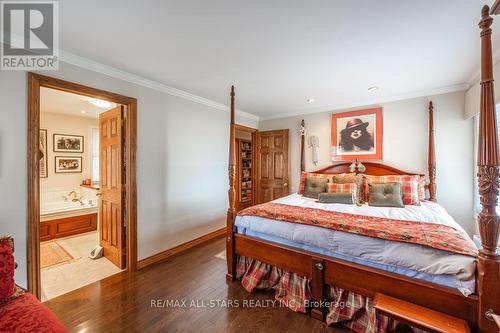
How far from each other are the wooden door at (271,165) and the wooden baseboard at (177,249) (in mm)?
1369

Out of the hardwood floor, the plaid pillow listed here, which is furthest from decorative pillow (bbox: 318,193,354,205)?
the hardwood floor

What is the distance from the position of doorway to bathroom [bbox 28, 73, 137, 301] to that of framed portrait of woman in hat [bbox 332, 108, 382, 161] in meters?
3.38

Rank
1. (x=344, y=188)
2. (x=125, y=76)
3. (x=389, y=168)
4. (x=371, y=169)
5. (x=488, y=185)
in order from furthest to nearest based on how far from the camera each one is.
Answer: (x=371, y=169)
(x=389, y=168)
(x=344, y=188)
(x=125, y=76)
(x=488, y=185)

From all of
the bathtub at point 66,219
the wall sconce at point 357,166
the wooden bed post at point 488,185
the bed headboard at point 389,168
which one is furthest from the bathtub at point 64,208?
the wooden bed post at point 488,185

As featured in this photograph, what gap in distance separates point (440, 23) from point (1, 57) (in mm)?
3657

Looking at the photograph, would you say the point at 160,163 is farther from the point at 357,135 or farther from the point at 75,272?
the point at 357,135

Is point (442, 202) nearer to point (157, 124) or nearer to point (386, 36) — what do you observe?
point (386, 36)

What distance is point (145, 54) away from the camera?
2.18 m

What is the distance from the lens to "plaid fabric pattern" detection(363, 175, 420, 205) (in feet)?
9.39

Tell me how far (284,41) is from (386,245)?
6.30 ft

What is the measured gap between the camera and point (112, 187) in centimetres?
295

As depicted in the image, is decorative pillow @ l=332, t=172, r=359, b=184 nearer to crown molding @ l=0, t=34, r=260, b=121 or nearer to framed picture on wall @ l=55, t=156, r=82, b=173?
crown molding @ l=0, t=34, r=260, b=121

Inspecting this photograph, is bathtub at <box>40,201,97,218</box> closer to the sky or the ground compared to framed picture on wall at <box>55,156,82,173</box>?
closer to the ground

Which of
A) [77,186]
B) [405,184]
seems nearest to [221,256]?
[405,184]
